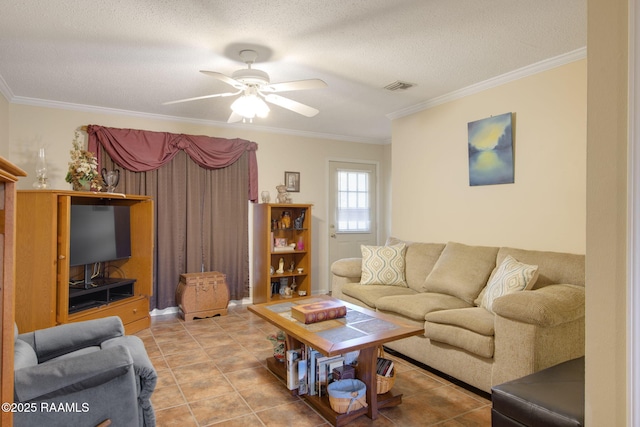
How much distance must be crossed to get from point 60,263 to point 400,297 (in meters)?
3.05

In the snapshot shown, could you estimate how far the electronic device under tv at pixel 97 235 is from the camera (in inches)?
143

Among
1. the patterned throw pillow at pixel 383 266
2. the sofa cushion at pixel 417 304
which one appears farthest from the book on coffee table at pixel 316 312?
the patterned throw pillow at pixel 383 266

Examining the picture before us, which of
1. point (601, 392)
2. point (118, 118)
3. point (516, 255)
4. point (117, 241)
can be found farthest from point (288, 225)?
point (601, 392)

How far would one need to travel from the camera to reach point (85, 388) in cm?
167

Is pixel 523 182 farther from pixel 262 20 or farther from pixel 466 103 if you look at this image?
pixel 262 20

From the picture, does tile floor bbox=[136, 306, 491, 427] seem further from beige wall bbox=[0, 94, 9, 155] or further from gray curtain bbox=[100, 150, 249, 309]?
beige wall bbox=[0, 94, 9, 155]

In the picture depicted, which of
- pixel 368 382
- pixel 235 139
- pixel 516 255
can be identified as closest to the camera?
pixel 368 382

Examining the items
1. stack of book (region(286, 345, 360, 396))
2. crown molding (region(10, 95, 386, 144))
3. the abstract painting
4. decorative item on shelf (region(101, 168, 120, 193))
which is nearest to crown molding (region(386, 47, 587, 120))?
the abstract painting

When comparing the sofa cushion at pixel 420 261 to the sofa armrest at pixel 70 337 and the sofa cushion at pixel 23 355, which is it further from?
the sofa cushion at pixel 23 355

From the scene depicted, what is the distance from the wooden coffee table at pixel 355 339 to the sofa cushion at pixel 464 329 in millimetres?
409

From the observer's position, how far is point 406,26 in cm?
252

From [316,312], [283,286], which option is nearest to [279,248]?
[283,286]

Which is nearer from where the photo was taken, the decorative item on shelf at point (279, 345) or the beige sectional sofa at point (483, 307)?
the beige sectional sofa at point (483, 307)

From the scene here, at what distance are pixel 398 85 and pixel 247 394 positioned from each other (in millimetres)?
2995
